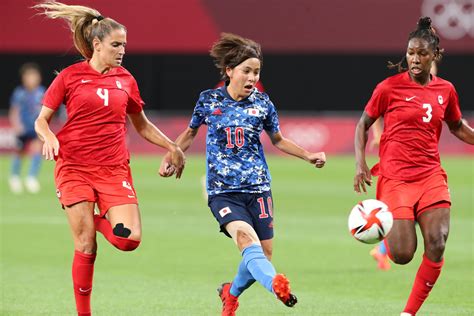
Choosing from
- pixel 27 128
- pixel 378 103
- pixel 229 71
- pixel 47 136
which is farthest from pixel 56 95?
pixel 27 128

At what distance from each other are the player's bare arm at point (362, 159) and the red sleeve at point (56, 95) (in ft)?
8.32

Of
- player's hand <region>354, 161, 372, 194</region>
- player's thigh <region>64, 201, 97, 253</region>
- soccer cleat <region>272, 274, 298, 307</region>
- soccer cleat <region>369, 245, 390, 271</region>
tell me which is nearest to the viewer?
soccer cleat <region>272, 274, 298, 307</region>

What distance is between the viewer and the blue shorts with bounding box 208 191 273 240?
9242 millimetres

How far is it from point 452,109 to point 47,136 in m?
3.52

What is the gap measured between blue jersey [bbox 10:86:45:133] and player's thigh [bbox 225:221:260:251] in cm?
1535

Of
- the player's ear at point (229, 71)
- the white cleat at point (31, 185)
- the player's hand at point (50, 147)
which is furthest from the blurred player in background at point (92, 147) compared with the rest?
the white cleat at point (31, 185)

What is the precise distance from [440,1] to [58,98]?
2625 centimetres

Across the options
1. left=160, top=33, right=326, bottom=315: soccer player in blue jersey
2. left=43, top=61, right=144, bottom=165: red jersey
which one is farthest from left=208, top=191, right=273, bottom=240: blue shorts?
left=43, top=61, right=144, bottom=165: red jersey

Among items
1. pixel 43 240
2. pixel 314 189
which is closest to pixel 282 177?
pixel 314 189

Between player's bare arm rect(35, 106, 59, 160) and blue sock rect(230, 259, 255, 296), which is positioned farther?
blue sock rect(230, 259, 255, 296)

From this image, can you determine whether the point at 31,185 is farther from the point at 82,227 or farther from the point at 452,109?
the point at 452,109

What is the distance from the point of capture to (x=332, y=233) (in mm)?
16891

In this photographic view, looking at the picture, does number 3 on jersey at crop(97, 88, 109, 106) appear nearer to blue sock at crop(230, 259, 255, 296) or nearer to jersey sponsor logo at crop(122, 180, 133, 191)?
jersey sponsor logo at crop(122, 180, 133, 191)

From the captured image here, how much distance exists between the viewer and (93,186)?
30.5ft
